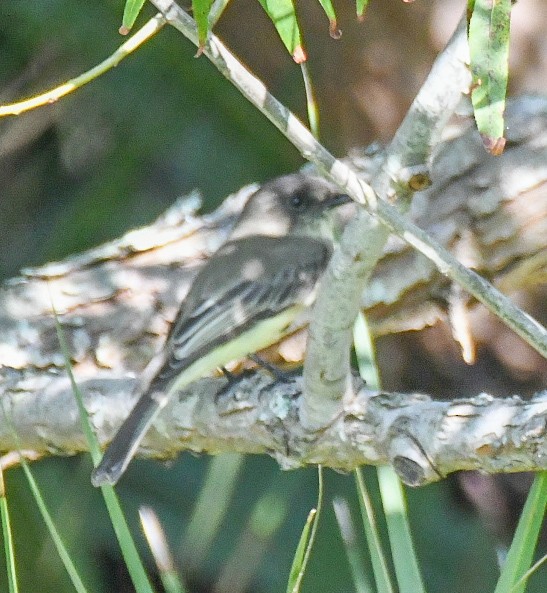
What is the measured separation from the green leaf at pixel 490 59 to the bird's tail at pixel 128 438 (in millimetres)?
1135

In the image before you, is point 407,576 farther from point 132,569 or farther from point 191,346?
point 191,346

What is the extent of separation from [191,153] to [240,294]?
1.35m

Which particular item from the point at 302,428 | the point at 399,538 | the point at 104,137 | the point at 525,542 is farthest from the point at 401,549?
the point at 104,137

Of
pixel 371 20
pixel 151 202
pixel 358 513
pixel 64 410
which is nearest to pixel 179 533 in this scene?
pixel 358 513

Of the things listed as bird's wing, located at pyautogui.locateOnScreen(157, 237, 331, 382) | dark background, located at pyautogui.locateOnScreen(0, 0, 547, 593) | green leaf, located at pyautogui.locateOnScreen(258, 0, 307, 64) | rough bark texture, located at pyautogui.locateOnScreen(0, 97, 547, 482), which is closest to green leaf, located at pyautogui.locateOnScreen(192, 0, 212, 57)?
green leaf, located at pyautogui.locateOnScreen(258, 0, 307, 64)

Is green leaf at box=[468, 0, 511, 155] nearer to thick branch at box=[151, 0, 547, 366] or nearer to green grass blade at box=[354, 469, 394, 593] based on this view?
thick branch at box=[151, 0, 547, 366]

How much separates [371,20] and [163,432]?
5.77ft

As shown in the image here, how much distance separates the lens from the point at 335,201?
3062 mm

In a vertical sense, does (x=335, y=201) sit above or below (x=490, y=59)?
above

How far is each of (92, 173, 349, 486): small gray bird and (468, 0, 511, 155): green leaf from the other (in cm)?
117

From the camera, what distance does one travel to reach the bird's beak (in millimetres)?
3035

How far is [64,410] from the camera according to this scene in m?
2.58

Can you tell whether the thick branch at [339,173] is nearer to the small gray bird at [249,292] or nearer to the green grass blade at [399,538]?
the green grass blade at [399,538]

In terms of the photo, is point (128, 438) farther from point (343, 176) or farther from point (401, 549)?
point (343, 176)
